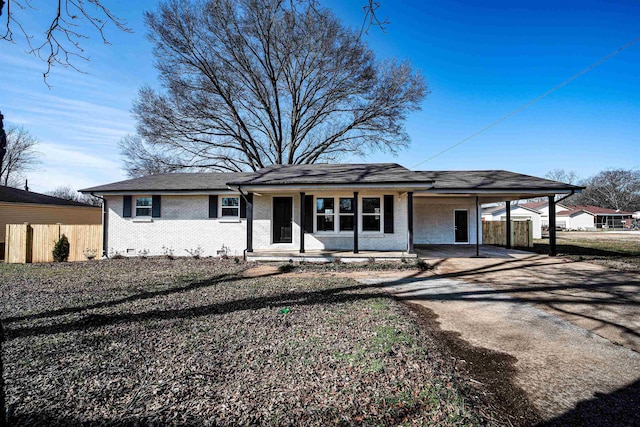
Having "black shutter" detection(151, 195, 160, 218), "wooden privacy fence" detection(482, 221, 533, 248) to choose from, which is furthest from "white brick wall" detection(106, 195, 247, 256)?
"wooden privacy fence" detection(482, 221, 533, 248)

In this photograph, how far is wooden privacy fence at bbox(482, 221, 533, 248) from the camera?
16.5 metres

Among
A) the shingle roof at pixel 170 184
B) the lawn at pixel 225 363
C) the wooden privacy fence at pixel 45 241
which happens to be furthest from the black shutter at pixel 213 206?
the lawn at pixel 225 363

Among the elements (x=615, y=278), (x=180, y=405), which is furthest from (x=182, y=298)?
(x=615, y=278)

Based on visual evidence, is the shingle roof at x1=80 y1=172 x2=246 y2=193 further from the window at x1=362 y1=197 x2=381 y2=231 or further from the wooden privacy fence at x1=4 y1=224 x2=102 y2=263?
the window at x1=362 y1=197 x2=381 y2=231

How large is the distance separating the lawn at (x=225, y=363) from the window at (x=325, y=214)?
647 centimetres

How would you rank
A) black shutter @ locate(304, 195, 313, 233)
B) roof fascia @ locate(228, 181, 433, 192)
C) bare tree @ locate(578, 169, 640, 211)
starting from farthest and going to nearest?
bare tree @ locate(578, 169, 640, 211)
black shutter @ locate(304, 195, 313, 233)
roof fascia @ locate(228, 181, 433, 192)

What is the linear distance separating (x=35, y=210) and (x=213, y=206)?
13.7 metres

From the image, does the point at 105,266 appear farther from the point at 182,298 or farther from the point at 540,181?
the point at 540,181

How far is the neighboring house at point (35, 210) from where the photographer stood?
1706 cm

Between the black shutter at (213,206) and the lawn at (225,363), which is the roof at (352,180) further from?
the lawn at (225,363)

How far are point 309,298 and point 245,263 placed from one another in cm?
556

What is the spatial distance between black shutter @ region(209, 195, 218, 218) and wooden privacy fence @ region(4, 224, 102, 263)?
4.65 meters

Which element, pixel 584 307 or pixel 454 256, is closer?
pixel 584 307

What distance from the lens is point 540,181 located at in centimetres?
1256
